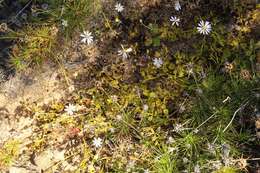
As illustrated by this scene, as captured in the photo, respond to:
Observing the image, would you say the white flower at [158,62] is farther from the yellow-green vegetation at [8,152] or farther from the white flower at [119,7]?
the yellow-green vegetation at [8,152]

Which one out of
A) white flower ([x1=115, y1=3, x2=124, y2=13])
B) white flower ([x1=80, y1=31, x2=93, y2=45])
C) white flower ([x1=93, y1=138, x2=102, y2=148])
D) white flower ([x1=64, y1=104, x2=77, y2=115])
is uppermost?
white flower ([x1=115, y1=3, x2=124, y2=13])

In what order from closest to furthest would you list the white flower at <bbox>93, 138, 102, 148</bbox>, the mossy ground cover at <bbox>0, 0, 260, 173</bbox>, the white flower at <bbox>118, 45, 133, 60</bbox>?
the mossy ground cover at <bbox>0, 0, 260, 173</bbox>, the white flower at <bbox>93, 138, 102, 148</bbox>, the white flower at <bbox>118, 45, 133, 60</bbox>

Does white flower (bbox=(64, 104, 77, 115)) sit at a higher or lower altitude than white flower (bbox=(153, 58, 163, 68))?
lower

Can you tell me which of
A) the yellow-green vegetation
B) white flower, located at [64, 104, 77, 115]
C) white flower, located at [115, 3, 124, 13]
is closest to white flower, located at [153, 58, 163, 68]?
white flower, located at [115, 3, 124, 13]

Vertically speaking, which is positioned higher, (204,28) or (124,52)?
(204,28)

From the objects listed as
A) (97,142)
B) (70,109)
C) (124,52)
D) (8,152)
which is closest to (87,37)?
(124,52)

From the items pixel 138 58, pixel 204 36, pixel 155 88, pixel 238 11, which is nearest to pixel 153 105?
pixel 155 88

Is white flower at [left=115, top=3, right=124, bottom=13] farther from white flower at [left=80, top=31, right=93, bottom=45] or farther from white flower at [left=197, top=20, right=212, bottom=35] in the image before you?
white flower at [left=197, top=20, right=212, bottom=35]

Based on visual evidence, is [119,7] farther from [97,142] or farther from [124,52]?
[97,142]

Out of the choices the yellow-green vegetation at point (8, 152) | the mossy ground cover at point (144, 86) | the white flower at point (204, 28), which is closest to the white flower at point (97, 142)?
the mossy ground cover at point (144, 86)

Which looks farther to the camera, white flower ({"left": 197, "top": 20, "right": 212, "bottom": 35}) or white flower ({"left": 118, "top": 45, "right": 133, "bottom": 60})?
white flower ({"left": 118, "top": 45, "right": 133, "bottom": 60})
